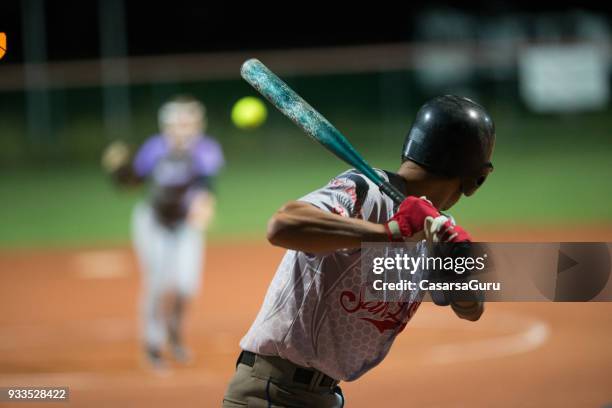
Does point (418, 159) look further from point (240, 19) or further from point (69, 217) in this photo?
point (240, 19)

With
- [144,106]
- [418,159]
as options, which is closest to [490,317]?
[418,159]

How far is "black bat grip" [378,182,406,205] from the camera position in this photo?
11.2 feet

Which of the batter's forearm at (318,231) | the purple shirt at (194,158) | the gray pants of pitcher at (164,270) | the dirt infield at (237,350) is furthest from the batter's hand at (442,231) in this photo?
the purple shirt at (194,158)

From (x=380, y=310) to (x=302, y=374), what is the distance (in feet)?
1.29

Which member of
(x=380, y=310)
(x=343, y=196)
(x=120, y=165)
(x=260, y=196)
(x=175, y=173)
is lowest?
(x=380, y=310)

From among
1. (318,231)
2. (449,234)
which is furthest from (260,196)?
(449,234)

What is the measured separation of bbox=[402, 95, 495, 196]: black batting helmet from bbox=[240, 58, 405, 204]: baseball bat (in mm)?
216

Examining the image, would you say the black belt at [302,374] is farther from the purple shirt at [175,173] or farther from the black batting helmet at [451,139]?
the purple shirt at [175,173]

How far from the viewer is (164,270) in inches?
346

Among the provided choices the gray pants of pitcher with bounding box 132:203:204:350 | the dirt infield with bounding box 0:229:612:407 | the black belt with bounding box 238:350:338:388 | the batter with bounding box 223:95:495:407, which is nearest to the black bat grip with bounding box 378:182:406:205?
the batter with bounding box 223:95:495:407

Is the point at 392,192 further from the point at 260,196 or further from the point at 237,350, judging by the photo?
the point at 260,196

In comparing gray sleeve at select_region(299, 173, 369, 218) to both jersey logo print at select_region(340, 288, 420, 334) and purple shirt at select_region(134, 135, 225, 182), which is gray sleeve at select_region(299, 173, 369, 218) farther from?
purple shirt at select_region(134, 135, 225, 182)

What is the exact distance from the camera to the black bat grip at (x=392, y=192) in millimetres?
3413

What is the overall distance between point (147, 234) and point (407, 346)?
286 centimetres
